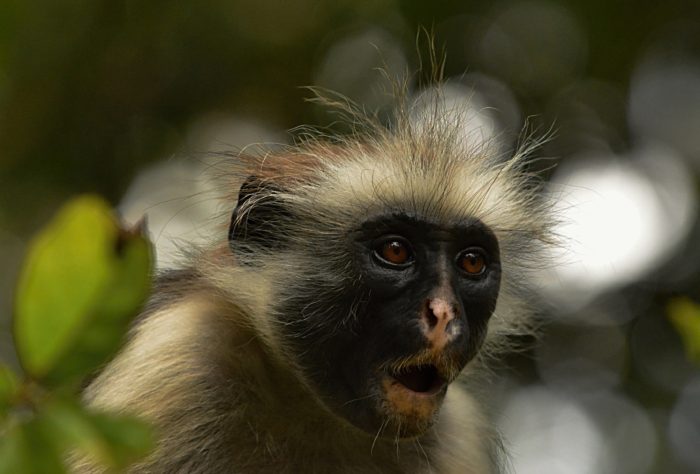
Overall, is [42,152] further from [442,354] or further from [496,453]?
[442,354]

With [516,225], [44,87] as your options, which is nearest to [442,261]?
[516,225]

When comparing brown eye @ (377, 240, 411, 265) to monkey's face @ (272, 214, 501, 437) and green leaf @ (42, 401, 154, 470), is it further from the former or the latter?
green leaf @ (42, 401, 154, 470)

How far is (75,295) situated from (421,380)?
2.93 metres

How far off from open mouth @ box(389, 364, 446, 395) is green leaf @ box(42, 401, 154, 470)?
2814mm

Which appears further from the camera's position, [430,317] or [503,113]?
[503,113]

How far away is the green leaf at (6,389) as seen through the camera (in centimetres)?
110

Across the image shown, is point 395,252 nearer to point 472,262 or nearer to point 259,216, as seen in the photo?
point 472,262

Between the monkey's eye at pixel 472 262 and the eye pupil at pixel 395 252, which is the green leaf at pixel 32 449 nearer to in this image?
the eye pupil at pixel 395 252

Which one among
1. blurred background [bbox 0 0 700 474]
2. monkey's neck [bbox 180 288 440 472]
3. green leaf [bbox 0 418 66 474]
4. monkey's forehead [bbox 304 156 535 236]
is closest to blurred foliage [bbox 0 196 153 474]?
green leaf [bbox 0 418 66 474]

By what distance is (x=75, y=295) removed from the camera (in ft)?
3.74

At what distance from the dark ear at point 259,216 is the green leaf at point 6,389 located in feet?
11.2

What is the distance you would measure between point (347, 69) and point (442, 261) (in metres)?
5.99

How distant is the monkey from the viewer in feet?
12.9

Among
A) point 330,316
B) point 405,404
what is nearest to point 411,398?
point 405,404
